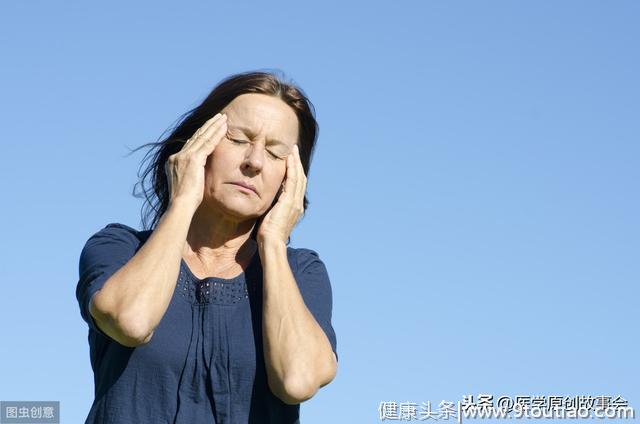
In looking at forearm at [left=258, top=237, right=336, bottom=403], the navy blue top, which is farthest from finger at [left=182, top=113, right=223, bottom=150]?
forearm at [left=258, top=237, right=336, bottom=403]

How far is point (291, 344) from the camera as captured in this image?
4.89 meters

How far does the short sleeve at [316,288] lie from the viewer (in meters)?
5.27

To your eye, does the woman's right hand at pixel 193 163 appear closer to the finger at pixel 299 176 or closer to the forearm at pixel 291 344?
the finger at pixel 299 176

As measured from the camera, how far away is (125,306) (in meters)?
4.77

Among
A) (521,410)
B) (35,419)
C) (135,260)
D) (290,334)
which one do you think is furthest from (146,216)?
(521,410)

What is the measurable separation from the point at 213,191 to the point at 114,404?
3.75 feet

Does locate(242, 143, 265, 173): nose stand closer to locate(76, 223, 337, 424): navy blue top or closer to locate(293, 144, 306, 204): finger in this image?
locate(293, 144, 306, 204): finger

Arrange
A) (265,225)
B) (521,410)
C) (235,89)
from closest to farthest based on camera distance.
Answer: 1. (265,225)
2. (235,89)
3. (521,410)

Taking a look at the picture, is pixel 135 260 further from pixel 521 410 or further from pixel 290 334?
pixel 521 410

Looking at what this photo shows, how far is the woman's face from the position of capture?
Answer: 5.41 m

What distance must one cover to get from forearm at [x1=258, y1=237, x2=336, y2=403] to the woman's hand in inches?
9.8

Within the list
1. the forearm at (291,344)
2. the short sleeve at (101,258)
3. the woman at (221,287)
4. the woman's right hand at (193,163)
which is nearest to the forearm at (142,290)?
the woman at (221,287)

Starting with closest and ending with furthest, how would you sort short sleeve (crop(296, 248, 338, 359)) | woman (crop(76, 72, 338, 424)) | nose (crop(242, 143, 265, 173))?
woman (crop(76, 72, 338, 424)), short sleeve (crop(296, 248, 338, 359)), nose (crop(242, 143, 265, 173))

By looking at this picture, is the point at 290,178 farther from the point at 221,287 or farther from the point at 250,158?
the point at 221,287
